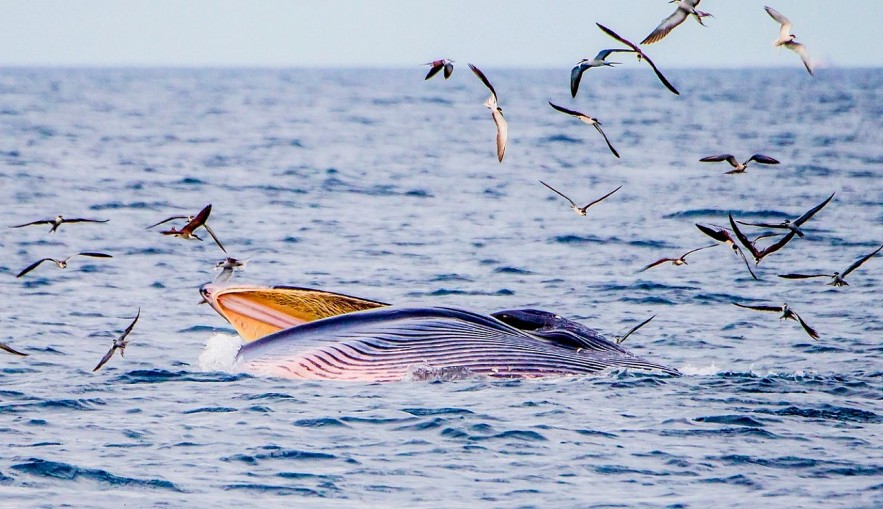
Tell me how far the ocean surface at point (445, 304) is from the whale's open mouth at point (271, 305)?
2.42ft

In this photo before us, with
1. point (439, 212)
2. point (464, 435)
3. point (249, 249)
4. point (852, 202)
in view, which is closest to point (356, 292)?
point (249, 249)

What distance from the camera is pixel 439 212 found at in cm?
3309

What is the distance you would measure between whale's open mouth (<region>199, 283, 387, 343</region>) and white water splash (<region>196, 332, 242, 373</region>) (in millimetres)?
404

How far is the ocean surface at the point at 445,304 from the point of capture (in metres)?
12.5

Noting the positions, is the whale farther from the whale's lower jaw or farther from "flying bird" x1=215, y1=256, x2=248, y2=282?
"flying bird" x1=215, y1=256, x2=248, y2=282

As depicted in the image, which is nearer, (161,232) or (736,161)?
(736,161)

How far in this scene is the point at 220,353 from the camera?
57.8 ft

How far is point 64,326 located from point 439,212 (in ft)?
48.2

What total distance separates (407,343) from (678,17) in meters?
4.69

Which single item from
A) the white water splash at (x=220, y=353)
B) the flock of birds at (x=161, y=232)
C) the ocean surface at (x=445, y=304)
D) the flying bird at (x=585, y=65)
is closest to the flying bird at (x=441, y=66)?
the flying bird at (x=585, y=65)

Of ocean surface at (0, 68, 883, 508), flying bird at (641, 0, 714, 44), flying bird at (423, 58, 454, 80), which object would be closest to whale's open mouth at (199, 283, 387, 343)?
ocean surface at (0, 68, 883, 508)

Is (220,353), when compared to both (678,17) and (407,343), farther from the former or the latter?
(678,17)

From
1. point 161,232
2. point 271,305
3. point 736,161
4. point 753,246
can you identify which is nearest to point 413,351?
point 271,305

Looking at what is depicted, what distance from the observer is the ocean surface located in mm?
12469
